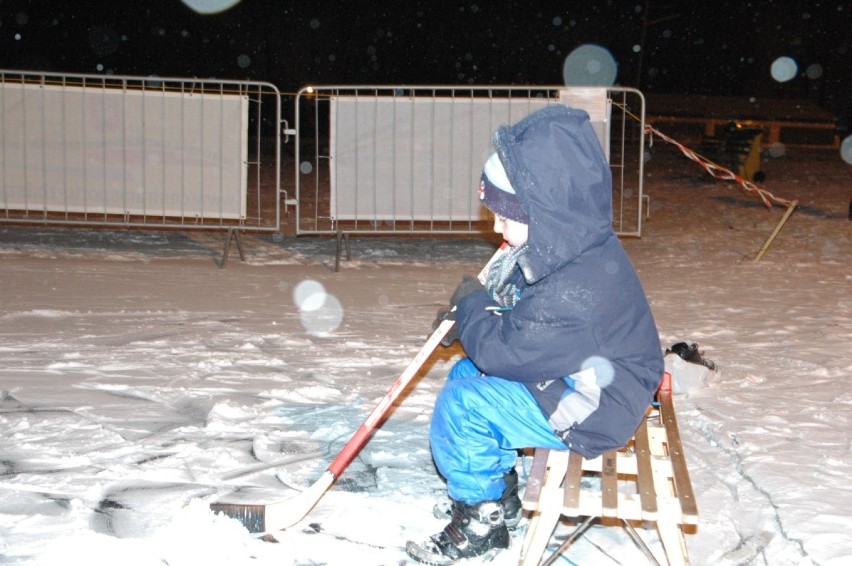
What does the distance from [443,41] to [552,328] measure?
27066mm

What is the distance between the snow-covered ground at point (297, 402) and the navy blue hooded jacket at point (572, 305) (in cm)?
61

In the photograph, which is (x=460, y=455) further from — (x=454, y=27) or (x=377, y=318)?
(x=454, y=27)

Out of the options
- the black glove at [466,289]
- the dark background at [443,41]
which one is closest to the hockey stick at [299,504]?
the black glove at [466,289]

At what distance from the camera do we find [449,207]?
8.51 m

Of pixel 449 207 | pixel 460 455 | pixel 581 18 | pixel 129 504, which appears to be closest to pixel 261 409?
pixel 129 504

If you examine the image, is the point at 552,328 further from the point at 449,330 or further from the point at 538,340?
the point at 449,330

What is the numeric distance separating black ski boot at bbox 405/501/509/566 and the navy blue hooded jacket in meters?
0.38

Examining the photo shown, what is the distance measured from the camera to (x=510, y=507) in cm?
345

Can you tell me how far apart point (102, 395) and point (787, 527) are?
3.04m

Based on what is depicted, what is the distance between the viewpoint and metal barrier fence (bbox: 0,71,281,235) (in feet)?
26.7

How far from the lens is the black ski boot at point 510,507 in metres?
3.42

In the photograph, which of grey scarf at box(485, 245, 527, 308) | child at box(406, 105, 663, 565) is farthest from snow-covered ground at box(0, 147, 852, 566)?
grey scarf at box(485, 245, 527, 308)

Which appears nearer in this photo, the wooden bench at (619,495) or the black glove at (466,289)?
the wooden bench at (619,495)

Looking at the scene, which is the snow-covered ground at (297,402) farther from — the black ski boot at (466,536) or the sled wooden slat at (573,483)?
the sled wooden slat at (573,483)
